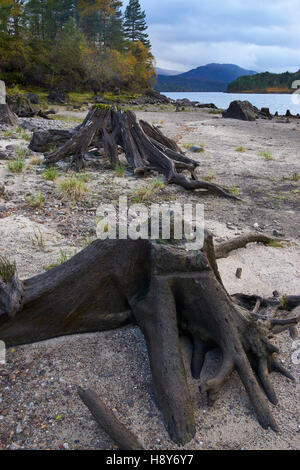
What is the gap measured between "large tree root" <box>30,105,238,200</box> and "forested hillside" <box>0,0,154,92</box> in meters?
35.9

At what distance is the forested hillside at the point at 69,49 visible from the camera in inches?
1735

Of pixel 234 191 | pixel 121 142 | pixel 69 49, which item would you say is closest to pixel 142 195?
pixel 234 191

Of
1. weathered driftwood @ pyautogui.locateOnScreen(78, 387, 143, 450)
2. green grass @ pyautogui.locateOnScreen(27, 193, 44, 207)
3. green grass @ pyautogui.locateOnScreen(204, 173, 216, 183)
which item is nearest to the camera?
weathered driftwood @ pyautogui.locateOnScreen(78, 387, 143, 450)

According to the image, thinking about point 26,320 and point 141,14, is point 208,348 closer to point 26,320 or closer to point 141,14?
point 26,320

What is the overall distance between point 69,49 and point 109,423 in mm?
53933

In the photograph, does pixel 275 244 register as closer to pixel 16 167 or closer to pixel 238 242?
pixel 238 242

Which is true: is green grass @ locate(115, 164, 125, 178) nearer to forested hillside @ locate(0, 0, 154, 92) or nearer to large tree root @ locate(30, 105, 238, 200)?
large tree root @ locate(30, 105, 238, 200)

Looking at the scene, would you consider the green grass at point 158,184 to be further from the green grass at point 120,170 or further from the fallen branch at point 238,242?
the fallen branch at point 238,242

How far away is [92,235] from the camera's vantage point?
564cm

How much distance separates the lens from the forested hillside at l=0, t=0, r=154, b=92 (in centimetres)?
4406

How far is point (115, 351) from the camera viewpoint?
3133 millimetres

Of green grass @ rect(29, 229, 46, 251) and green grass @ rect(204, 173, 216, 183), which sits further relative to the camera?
green grass @ rect(204, 173, 216, 183)

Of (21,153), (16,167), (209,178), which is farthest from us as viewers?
(21,153)

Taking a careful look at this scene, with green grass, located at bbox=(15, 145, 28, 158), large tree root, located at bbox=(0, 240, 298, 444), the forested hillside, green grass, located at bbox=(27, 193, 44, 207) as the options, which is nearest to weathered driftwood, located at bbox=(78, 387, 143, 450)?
large tree root, located at bbox=(0, 240, 298, 444)
